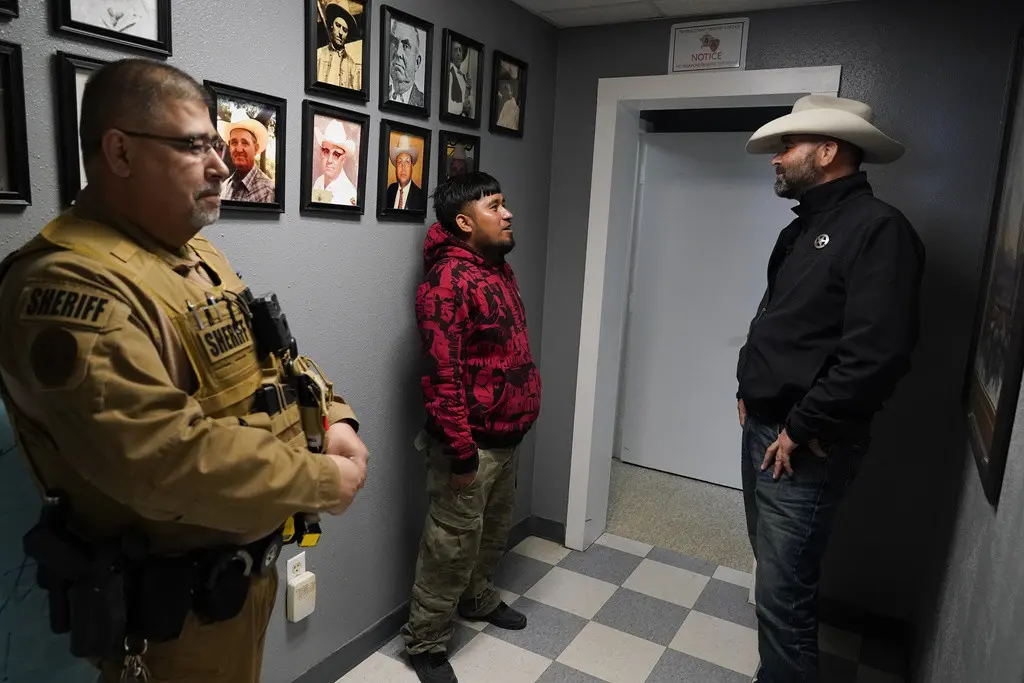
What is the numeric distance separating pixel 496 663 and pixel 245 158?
1689mm

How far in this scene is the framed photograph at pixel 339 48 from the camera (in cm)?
169

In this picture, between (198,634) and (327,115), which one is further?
(327,115)

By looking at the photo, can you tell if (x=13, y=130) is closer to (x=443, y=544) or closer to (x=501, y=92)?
(x=443, y=544)

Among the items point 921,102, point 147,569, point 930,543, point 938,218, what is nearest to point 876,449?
point 930,543

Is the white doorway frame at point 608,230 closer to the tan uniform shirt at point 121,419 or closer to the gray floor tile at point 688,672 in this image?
the gray floor tile at point 688,672

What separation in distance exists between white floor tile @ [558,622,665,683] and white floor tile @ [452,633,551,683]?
10cm

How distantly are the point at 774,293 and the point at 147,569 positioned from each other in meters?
1.63

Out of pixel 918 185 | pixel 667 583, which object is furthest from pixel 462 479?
pixel 918 185

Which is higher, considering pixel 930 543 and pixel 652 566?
pixel 930 543

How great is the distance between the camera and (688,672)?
7.18 ft

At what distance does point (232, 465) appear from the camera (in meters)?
0.96

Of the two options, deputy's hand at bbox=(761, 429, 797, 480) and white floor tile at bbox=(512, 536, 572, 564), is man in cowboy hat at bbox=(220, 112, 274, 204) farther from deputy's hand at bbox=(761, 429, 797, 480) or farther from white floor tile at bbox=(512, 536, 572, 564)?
white floor tile at bbox=(512, 536, 572, 564)

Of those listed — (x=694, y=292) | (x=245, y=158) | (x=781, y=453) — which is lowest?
(x=781, y=453)

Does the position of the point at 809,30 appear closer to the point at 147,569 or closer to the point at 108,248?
the point at 108,248
